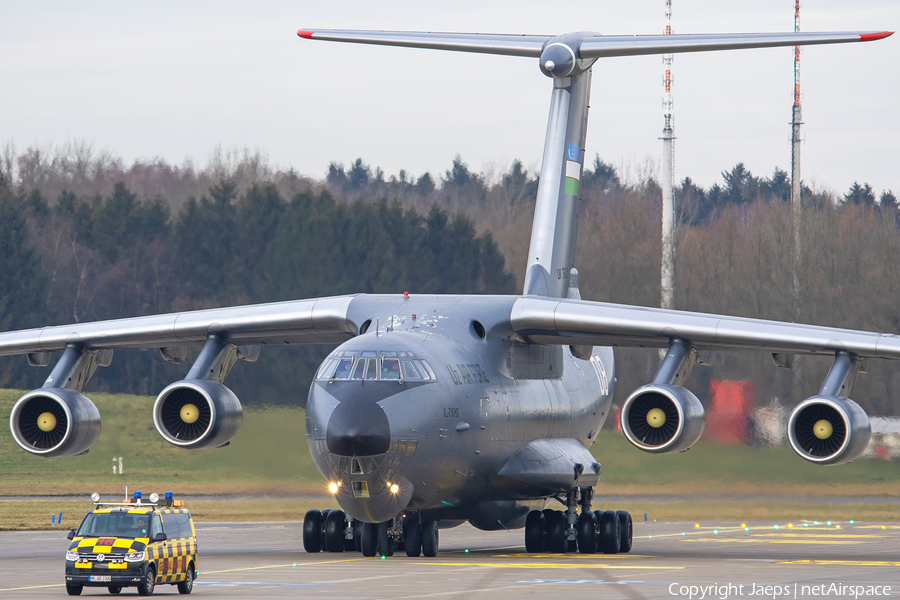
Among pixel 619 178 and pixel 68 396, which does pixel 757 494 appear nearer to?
pixel 68 396

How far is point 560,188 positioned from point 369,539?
670 cm

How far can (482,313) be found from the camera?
18.4 meters

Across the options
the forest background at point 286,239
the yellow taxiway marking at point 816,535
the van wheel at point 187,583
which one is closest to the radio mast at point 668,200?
the forest background at point 286,239

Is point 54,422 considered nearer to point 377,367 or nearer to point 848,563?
point 377,367

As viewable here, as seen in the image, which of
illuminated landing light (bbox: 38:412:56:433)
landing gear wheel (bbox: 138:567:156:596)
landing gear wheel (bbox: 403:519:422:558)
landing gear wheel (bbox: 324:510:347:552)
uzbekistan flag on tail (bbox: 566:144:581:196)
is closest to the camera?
landing gear wheel (bbox: 138:567:156:596)

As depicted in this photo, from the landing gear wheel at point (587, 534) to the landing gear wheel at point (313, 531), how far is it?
345 centimetres

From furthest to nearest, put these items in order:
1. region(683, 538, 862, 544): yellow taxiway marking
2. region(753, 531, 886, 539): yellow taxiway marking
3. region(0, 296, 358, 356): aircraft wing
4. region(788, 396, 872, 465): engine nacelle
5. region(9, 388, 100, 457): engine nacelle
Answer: region(753, 531, 886, 539): yellow taxiway marking < region(683, 538, 862, 544): yellow taxiway marking < region(0, 296, 358, 356): aircraft wing < region(9, 388, 100, 457): engine nacelle < region(788, 396, 872, 465): engine nacelle

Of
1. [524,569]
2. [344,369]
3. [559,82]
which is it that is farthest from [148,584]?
[559,82]

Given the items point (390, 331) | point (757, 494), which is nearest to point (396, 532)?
point (390, 331)

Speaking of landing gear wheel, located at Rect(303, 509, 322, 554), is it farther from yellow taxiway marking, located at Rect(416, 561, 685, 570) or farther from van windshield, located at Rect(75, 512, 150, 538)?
van windshield, located at Rect(75, 512, 150, 538)

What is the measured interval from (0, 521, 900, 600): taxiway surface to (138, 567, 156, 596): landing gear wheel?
0.45 metres

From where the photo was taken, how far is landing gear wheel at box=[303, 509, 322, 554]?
19.0 m

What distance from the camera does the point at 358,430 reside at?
50.8ft

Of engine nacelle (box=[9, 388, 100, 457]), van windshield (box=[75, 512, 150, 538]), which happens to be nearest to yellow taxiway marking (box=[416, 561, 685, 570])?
van windshield (box=[75, 512, 150, 538])
